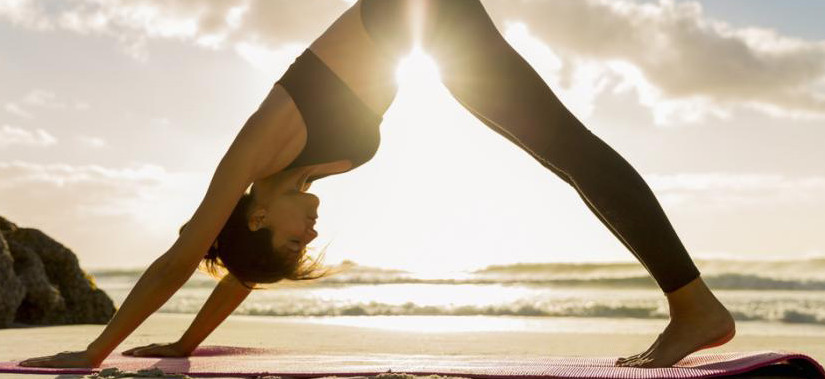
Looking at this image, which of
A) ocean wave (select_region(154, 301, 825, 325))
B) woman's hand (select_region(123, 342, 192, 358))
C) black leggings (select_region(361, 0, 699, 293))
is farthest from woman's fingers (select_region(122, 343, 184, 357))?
ocean wave (select_region(154, 301, 825, 325))

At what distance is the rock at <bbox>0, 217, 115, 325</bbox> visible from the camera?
530cm

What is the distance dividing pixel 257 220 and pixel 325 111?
16.1 inches

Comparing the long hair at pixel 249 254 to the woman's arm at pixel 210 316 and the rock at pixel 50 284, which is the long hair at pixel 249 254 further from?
the rock at pixel 50 284

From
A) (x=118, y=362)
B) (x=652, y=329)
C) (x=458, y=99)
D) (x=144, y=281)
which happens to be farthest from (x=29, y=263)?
(x=652, y=329)

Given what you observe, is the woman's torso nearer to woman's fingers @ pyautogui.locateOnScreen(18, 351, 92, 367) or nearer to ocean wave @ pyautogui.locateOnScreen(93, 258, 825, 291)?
woman's fingers @ pyautogui.locateOnScreen(18, 351, 92, 367)

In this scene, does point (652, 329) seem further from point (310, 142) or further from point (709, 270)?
point (709, 270)

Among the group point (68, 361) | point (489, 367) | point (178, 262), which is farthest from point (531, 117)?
point (68, 361)

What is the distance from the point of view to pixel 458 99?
260 centimetres

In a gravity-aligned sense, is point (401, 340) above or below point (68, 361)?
above

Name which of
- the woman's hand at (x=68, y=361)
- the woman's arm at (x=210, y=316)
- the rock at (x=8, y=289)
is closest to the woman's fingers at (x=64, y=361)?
the woman's hand at (x=68, y=361)

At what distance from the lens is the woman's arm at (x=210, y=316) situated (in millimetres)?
3135

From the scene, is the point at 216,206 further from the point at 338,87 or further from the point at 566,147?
the point at 566,147

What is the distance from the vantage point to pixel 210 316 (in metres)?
3.17

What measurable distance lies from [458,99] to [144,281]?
1118 mm
